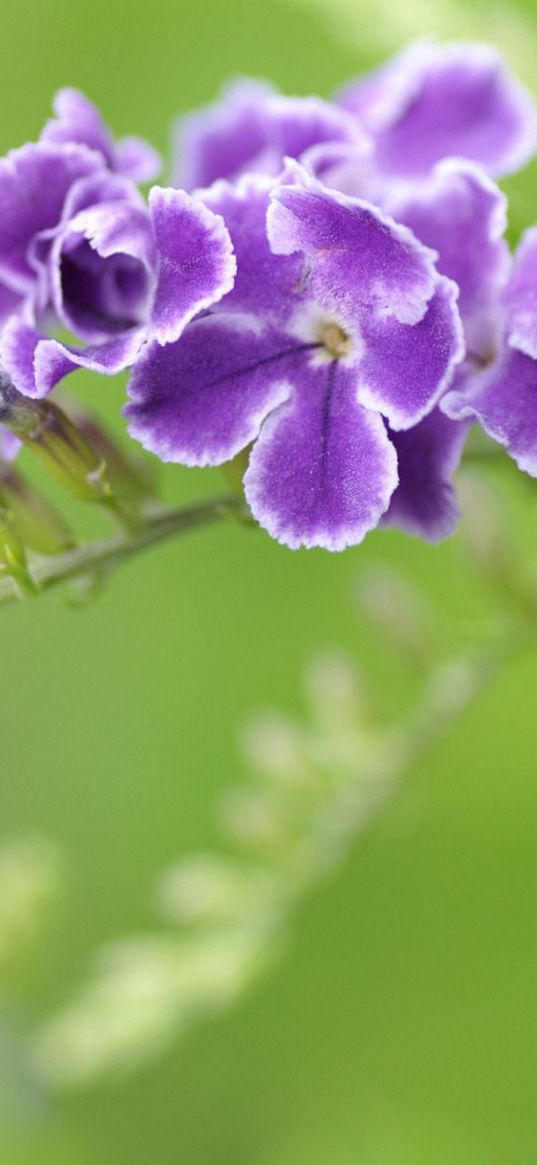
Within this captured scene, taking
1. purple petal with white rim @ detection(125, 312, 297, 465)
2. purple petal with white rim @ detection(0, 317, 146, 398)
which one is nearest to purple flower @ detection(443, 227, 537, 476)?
purple petal with white rim @ detection(125, 312, 297, 465)

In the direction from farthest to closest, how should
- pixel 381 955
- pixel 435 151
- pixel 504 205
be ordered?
1. pixel 381 955
2. pixel 435 151
3. pixel 504 205

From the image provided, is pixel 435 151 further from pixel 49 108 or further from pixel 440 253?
pixel 49 108

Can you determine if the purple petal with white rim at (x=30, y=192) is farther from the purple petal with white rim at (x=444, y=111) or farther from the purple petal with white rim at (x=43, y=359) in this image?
the purple petal with white rim at (x=444, y=111)

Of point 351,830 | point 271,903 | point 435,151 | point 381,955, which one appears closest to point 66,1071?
point 271,903

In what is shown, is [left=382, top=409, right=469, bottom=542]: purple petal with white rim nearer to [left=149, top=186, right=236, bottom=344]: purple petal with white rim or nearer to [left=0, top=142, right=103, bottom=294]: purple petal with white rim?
[left=149, top=186, right=236, bottom=344]: purple petal with white rim

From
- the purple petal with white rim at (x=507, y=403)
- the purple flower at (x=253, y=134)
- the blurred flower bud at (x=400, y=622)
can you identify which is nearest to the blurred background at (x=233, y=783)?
the blurred flower bud at (x=400, y=622)

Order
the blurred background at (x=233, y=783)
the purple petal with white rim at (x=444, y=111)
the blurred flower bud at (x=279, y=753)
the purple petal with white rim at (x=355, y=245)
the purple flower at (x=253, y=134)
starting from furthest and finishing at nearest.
A: the blurred background at (x=233, y=783)
the blurred flower bud at (x=279, y=753)
the purple petal with white rim at (x=444, y=111)
the purple flower at (x=253, y=134)
the purple petal with white rim at (x=355, y=245)
